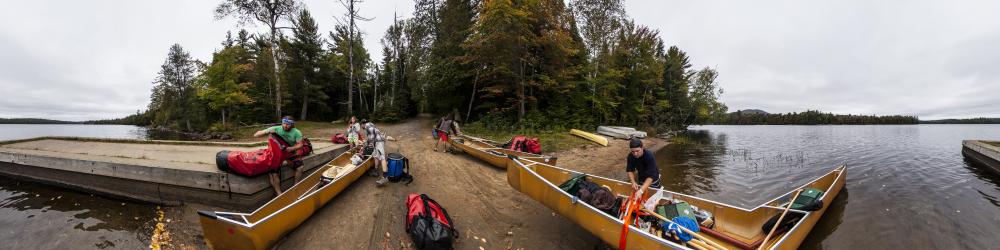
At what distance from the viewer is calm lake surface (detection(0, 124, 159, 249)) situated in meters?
4.50

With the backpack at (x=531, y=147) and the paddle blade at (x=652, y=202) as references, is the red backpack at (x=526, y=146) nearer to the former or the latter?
the backpack at (x=531, y=147)

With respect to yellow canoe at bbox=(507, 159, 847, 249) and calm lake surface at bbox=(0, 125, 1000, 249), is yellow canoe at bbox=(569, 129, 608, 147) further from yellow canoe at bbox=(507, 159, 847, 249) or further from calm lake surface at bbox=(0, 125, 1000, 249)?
yellow canoe at bbox=(507, 159, 847, 249)

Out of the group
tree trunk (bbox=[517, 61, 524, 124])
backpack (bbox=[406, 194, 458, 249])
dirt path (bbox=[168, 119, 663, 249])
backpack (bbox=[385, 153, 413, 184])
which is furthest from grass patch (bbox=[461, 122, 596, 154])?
backpack (bbox=[406, 194, 458, 249])

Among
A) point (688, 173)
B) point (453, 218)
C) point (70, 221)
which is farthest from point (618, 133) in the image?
point (70, 221)

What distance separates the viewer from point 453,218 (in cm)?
518

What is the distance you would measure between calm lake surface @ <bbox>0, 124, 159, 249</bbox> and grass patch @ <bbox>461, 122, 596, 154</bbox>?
35.5 feet

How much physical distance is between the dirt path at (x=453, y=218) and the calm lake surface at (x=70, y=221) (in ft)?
2.00

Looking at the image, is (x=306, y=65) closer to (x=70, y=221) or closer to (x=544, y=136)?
(x=544, y=136)

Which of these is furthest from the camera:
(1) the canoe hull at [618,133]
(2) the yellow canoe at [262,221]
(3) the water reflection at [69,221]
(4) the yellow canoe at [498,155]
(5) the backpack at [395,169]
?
(1) the canoe hull at [618,133]

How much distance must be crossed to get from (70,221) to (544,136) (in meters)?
14.8

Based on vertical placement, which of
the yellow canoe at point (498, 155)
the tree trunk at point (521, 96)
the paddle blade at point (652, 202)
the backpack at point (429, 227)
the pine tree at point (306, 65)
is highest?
the pine tree at point (306, 65)

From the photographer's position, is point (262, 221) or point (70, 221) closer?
point (262, 221)

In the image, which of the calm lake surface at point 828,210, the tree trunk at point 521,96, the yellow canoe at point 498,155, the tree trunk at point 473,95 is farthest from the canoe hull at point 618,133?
the yellow canoe at point 498,155

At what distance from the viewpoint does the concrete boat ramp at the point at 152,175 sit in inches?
218
